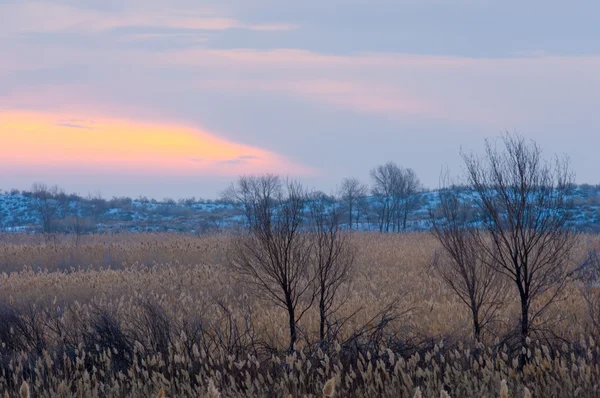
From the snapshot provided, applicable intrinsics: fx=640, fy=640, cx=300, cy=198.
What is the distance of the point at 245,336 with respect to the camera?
1131 cm

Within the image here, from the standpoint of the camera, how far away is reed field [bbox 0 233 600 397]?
7.85 metres

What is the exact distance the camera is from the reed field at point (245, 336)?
785cm

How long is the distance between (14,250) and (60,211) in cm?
5005

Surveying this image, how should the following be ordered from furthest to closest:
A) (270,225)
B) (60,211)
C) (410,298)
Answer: (60,211) → (410,298) → (270,225)

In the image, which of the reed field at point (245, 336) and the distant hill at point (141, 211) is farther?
the distant hill at point (141, 211)

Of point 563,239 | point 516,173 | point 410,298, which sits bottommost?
point 410,298

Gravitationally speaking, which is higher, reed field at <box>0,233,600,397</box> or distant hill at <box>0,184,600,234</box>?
distant hill at <box>0,184,600,234</box>

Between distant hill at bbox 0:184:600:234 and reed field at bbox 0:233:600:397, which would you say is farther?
distant hill at bbox 0:184:600:234

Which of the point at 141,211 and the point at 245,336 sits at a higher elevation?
the point at 141,211

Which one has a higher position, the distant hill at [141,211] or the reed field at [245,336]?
the distant hill at [141,211]

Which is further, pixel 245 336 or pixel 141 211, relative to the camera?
pixel 141 211

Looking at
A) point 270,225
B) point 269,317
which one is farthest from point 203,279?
point 270,225

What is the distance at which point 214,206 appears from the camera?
80250mm

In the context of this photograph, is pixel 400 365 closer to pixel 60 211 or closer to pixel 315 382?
pixel 315 382
